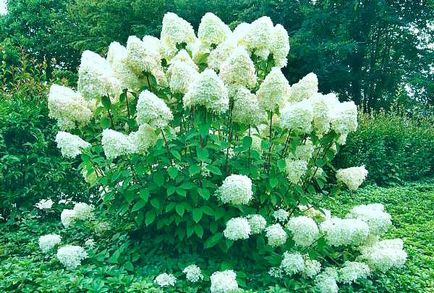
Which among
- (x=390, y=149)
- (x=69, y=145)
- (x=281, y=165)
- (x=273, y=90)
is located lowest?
(x=390, y=149)

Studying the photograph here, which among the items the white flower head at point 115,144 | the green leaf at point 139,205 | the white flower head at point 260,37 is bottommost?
the green leaf at point 139,205

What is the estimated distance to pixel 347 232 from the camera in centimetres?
362

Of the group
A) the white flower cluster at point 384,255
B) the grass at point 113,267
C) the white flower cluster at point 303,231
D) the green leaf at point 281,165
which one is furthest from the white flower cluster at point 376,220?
the green leaf at point 281,165

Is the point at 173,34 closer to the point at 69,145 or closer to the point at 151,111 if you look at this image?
the point at 151,111

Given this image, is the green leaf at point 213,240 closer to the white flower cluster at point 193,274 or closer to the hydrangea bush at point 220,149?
the hydrangea bush at point 220,149

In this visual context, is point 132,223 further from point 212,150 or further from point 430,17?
point 430,17

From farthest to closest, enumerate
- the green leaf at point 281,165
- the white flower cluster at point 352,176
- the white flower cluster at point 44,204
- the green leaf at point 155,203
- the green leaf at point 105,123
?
1. the white flower cluster at point 44,204
2. the white flower cluster at point 352,176
3. the green leaf at point 105,123
4. the green leaf at point 281,165
5. the green leaf at point 155,203

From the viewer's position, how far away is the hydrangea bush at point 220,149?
3.45 meters

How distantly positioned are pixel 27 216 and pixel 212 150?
2.25 meters

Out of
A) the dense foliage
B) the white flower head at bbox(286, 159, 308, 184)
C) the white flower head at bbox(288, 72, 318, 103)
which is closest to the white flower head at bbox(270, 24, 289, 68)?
the white flower head at bbox(288, 72, 318, 103)

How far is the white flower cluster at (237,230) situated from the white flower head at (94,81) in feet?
3.95

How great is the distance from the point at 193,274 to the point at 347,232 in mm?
1081

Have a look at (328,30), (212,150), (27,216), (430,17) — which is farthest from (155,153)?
(430,17)

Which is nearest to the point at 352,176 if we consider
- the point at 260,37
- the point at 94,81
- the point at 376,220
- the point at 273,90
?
the point at 376,220
